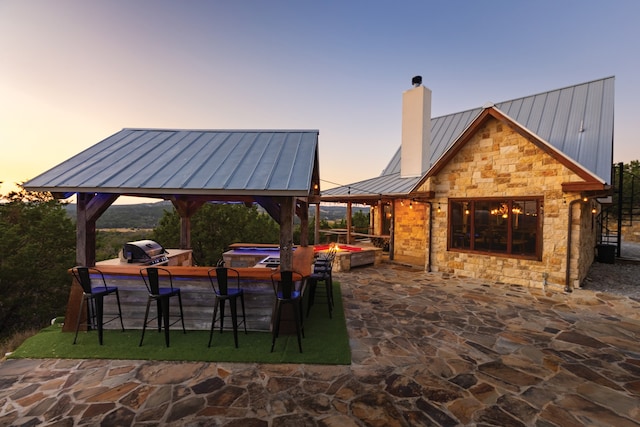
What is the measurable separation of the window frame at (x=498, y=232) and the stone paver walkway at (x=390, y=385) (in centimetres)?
338

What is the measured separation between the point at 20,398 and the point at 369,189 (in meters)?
12.2

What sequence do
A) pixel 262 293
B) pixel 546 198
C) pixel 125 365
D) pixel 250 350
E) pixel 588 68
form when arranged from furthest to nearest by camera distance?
pixel 588 68, pixel 546 198, pixel 262 293, pixel 250 350, pixel 125 365

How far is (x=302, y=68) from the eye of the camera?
15938mm

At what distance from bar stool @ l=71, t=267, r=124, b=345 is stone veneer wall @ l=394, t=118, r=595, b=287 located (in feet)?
33.5

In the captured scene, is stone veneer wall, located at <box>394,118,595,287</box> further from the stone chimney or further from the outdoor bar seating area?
the outdoor bar seating area

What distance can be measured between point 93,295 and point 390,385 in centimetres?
503

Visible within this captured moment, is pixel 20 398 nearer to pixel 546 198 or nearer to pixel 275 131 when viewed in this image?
pixel 275 131

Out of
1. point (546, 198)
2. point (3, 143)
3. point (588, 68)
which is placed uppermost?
point (588, 68)

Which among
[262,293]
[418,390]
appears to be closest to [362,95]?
[262,293]

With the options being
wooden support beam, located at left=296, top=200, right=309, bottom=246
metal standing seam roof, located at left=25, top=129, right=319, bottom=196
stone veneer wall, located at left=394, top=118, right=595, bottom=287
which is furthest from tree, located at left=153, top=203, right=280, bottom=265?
stone veneer wall, located at left=394, top=118, right=595, bottom=287

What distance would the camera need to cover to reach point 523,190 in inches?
344

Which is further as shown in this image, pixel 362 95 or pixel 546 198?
pixel 362 95

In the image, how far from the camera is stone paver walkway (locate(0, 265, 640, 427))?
300 cm

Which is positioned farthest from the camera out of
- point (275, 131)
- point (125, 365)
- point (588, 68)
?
point (588, 68)
